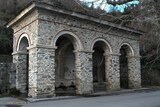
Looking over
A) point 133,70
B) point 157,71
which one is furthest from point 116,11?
point 157,71

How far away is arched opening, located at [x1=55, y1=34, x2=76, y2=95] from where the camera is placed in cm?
1792

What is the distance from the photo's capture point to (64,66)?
727 inches

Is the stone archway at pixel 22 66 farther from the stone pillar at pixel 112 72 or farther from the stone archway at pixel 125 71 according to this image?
the stone archway at pixel 125 71

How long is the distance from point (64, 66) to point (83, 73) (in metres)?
3.42

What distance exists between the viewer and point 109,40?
17562 millimetres

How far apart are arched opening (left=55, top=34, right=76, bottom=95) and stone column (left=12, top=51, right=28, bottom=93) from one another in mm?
2491

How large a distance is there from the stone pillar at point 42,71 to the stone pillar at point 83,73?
226 cm

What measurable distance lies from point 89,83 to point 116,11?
8986 mm

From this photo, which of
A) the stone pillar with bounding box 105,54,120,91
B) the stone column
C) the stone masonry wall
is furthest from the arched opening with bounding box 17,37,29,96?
the stone pillar with bounding box 105,54,120,91

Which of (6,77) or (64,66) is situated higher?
(64,66)

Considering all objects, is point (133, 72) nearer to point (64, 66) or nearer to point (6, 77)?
point (64, 66)

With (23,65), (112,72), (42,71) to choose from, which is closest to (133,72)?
(112,72)

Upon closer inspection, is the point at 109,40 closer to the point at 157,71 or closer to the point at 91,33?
the point at 91,33

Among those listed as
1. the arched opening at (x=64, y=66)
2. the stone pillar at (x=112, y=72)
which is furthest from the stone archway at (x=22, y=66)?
the stone pillar at (x=112, y=72)
